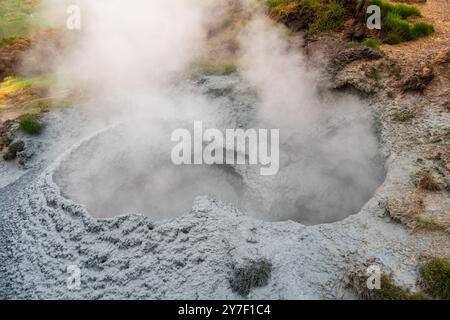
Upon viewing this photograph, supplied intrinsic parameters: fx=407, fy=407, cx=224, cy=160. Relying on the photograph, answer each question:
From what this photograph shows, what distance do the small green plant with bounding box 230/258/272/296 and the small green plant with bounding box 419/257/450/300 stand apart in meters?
1.14

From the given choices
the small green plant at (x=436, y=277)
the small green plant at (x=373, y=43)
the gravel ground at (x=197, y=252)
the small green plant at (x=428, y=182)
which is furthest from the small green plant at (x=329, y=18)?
the small green plant at (x=436, y=277)

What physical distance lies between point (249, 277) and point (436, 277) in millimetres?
1365

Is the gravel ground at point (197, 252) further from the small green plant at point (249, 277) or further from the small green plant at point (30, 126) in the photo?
the small green plant at point (30, 126)

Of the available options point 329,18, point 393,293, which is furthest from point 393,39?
point 393,293

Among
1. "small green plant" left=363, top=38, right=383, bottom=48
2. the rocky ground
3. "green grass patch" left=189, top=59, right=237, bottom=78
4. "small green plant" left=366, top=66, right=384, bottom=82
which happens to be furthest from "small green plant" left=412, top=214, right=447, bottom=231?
"green grass patch" left=189, top=59, right=237, bottom=78

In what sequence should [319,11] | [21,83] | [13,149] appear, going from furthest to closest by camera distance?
[21,83] < [319,11] < [13,149]

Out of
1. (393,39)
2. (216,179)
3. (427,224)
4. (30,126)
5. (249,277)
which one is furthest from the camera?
(30,126)

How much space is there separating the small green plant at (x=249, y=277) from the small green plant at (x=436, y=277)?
1141 millimetres

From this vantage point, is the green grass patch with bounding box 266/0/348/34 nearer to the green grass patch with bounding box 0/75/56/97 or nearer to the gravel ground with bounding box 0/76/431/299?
the gravel ground with bounding box 0/76/431/299

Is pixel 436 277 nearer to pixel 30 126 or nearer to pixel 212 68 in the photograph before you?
pixel 212 68

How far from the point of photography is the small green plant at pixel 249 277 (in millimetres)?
3141

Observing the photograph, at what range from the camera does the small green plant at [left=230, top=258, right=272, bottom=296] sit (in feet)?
10.3

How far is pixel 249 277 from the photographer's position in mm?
3160
